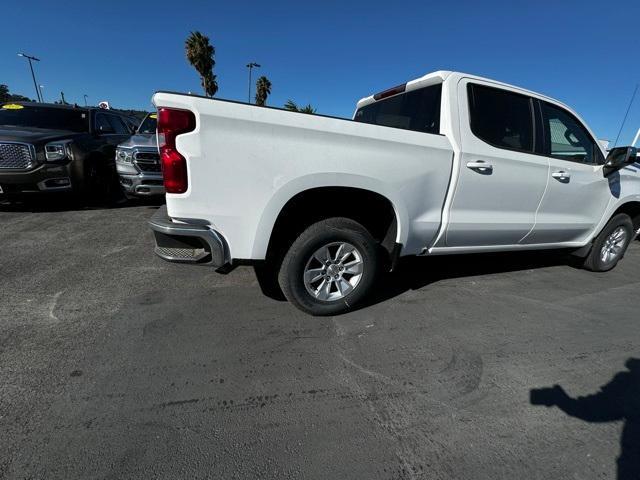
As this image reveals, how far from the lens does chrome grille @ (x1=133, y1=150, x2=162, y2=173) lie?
558 cm

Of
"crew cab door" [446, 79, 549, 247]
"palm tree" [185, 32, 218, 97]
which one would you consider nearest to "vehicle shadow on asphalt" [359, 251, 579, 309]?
"crew cab door" [446, 79, 549, 247]

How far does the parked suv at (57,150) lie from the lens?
16.7 ft

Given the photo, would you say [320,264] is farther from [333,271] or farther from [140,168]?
[140,168]

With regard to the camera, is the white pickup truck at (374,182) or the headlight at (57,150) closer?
the white pickup truck at (374,182)

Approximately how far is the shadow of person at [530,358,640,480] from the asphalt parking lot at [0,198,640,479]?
14 millimetres

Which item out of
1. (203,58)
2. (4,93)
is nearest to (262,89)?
(203,58)

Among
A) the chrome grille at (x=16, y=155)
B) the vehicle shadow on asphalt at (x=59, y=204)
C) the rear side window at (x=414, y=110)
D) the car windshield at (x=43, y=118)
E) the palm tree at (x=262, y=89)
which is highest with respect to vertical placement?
the palm tree at (x=262, y=89)

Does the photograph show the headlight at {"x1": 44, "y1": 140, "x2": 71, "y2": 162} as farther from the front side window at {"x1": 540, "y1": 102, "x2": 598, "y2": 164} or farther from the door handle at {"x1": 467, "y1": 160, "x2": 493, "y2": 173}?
the front side window at {"x1": 540, "y1": 102, "x2": 598, "y2": 164}

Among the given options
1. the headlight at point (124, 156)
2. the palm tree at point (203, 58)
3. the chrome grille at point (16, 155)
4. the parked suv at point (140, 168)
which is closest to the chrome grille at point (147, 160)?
the parked suv at point (140, 168)

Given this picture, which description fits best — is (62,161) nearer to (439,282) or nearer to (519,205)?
(439,282)

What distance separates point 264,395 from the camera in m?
1.98

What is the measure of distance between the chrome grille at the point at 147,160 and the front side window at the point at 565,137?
5568 mm

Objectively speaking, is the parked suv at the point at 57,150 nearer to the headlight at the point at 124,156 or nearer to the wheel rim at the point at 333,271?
the headlight at the point at 124,156

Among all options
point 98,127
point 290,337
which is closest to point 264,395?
point 290,337
